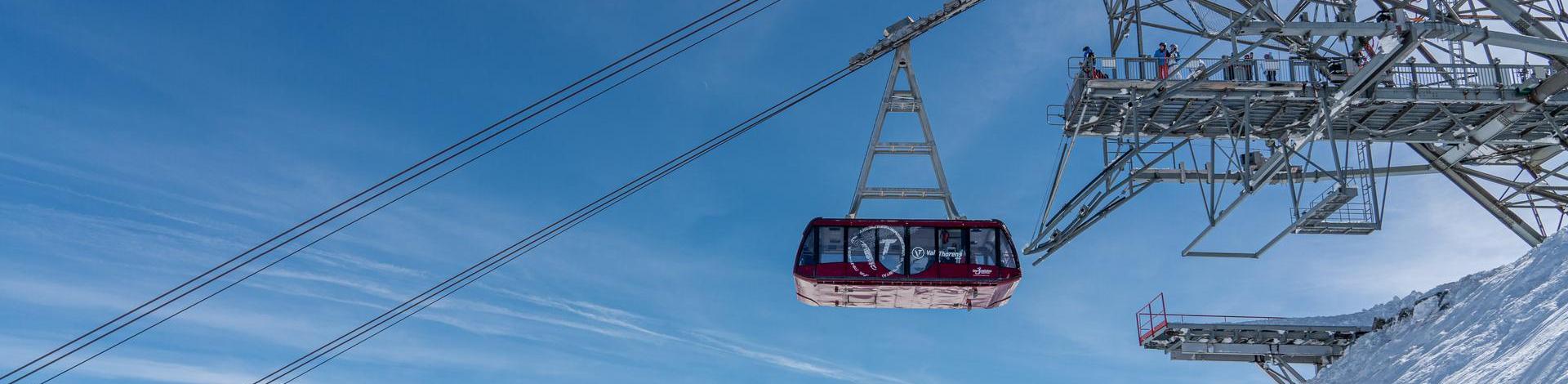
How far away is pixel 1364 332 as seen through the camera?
37344 millimetres

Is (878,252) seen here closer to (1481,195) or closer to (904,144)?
(904,144)

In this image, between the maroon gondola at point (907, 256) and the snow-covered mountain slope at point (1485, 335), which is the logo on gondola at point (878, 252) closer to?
the maroon gondola at point (907, 256)

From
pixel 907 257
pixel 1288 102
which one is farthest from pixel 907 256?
pixel 1288 102

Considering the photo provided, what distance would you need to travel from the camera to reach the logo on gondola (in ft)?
86.0

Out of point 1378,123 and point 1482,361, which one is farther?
point 1378,123

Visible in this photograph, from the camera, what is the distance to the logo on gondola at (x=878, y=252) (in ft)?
86.0

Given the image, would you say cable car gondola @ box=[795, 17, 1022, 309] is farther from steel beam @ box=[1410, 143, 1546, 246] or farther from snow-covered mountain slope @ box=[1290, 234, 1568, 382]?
steel beam @ box=[1410, 143, 1546, 246]

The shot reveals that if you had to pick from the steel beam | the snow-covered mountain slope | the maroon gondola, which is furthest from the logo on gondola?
the steel beam

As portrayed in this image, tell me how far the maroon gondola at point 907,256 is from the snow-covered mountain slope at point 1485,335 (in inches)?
378

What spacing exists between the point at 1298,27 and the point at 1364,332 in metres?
17.5

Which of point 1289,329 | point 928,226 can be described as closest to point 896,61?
point 928,226

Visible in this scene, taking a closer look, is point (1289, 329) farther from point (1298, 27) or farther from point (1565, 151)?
point (1298, 27)

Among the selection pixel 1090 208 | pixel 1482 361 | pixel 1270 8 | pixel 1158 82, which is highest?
pixel 1270 8

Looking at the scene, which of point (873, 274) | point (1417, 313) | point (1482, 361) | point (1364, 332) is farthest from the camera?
point (1364, 332)
